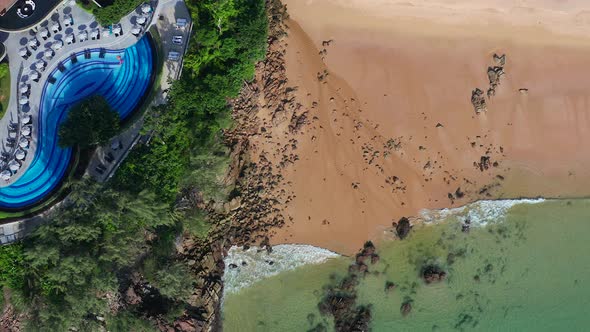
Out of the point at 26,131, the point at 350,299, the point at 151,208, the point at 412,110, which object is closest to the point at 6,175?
the point at 26,131

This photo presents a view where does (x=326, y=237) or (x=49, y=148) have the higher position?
(x=49, y=148)

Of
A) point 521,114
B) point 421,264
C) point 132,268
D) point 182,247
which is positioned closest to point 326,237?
point 421,264

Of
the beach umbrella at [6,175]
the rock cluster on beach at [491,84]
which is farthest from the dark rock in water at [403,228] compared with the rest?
the beach umbrella at [6,175]

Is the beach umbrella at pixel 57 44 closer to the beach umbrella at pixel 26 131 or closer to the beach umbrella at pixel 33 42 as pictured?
the beach umbrella at pixel 33 42

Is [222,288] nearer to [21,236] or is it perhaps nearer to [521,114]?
[21,236]

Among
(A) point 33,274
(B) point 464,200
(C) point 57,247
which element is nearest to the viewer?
(C) point 57,247

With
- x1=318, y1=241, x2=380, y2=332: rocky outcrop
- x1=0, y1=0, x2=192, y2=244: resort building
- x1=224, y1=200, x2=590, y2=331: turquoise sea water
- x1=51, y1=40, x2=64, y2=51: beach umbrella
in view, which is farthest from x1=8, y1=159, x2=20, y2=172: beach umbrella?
x1=318, y1=241, x2=380, y2=332: rocky outcrop
